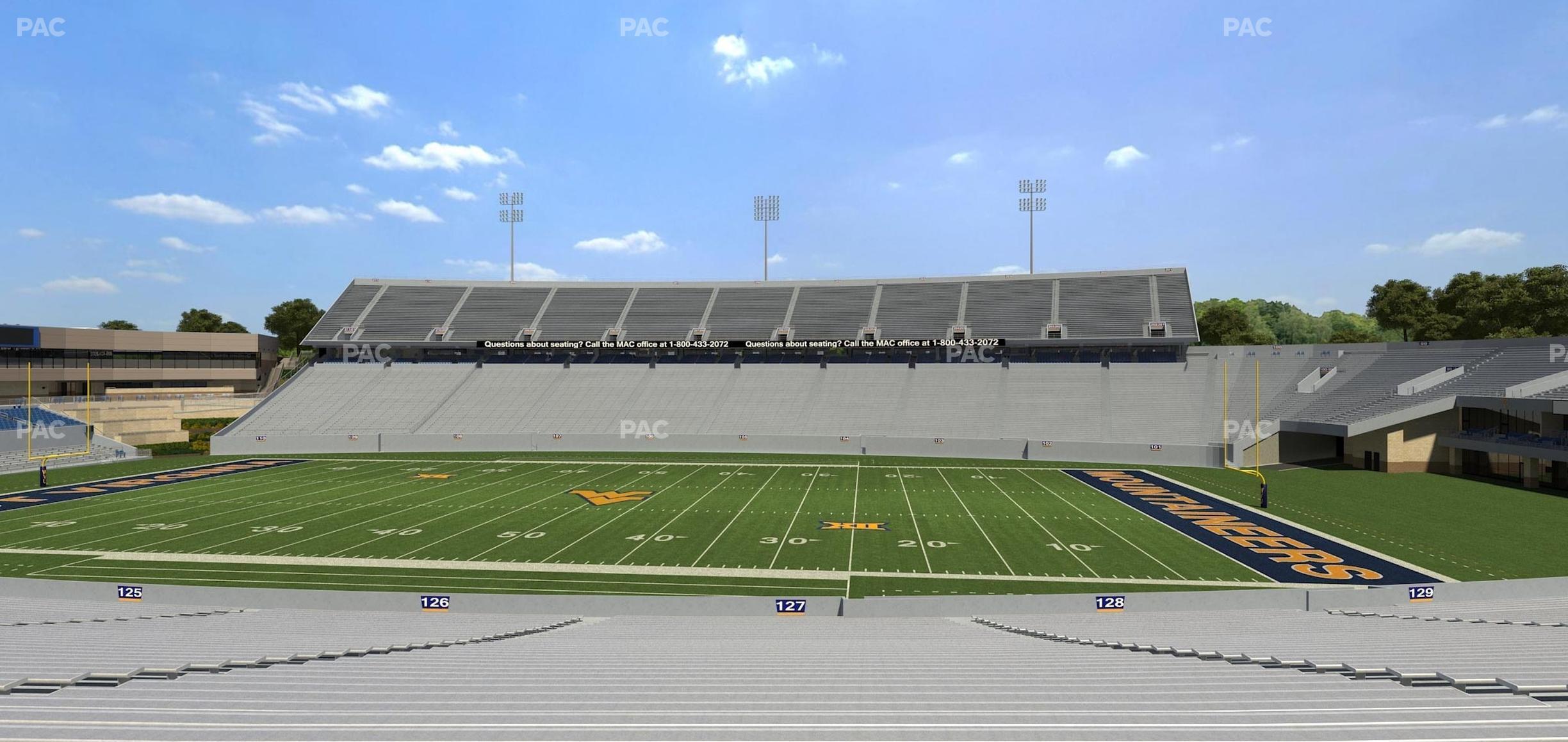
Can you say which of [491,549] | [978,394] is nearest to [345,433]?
[491,549]

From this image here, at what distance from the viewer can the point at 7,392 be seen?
4772 centimetres

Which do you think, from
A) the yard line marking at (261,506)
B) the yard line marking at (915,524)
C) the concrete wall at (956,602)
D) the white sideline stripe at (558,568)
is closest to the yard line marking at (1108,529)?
the white sideline stripe at (558,568)

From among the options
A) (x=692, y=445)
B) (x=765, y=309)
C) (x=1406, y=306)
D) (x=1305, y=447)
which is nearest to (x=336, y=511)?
(x=692, y=445)

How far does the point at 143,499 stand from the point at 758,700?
32.3 m

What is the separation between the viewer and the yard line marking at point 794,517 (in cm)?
1941

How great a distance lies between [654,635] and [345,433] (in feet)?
134

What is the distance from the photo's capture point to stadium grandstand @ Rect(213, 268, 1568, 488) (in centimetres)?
3591

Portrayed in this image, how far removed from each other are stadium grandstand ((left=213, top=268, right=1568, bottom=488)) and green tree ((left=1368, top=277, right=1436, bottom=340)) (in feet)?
112

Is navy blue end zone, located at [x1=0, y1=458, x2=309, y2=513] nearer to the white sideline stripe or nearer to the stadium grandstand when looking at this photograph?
the stadium grandstand

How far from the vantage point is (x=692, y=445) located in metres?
43.7

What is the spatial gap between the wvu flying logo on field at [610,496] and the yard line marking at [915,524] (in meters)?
9.62

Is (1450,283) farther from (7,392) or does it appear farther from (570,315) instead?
(7,392)

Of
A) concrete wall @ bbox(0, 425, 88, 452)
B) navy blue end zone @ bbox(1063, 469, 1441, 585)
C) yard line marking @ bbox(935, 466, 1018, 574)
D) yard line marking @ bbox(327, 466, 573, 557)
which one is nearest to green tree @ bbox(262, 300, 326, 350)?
concrete wall @ bbox(0, 425, 88, 452)

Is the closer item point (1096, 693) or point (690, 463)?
point (1096, 693)
